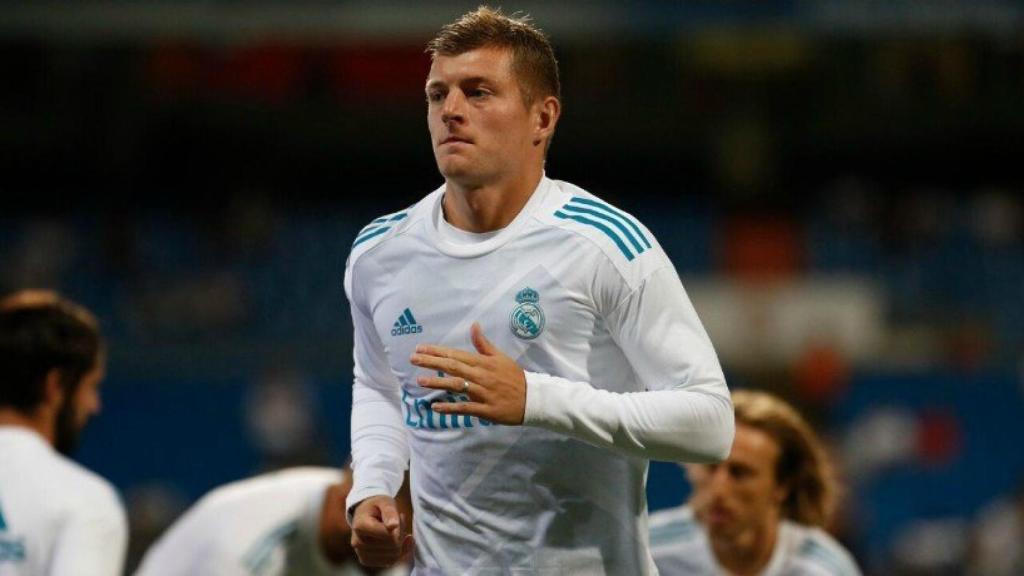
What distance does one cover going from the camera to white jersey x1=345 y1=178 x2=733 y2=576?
3.15m

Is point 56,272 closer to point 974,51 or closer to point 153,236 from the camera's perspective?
point 153,236

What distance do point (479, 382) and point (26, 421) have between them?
5.72 ft

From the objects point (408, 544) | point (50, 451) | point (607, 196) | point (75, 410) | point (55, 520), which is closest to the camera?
point (408, 544)

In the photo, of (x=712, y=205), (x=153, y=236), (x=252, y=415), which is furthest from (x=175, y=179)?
(x=712, y=205)

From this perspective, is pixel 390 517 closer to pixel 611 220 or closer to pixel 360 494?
pixel 360 494

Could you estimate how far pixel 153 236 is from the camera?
54.6ft

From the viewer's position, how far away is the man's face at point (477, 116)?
329 centimetres

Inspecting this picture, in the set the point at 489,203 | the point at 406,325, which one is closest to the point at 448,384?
the point at 406,325

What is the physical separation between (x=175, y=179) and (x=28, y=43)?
210 centimetres

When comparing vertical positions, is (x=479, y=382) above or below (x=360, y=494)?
above

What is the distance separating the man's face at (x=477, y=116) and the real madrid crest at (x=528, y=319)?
28 cm

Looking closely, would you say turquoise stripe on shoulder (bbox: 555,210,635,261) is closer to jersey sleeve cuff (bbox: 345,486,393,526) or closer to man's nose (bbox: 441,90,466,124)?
man's nose (bbox: 441,90,466,124)

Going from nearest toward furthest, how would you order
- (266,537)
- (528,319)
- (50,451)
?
1. (528,319)
2. (50,451)
3. (266,537)

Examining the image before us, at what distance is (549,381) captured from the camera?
3.09m
